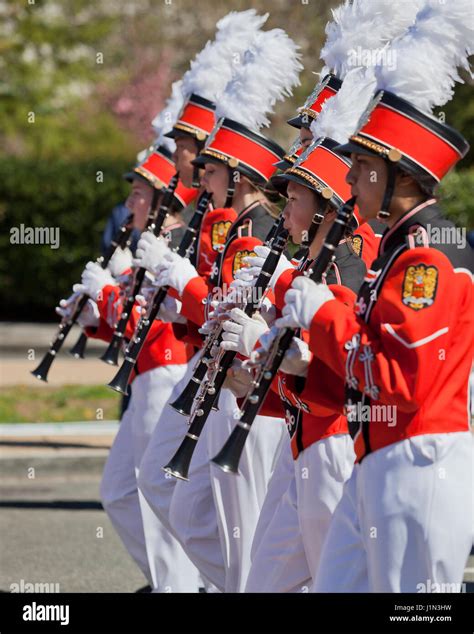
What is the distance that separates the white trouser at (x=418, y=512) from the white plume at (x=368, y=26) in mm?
1627

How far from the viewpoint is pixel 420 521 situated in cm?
362

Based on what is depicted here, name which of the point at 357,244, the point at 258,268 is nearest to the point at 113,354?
the point at 357,244

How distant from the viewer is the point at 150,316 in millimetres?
5789

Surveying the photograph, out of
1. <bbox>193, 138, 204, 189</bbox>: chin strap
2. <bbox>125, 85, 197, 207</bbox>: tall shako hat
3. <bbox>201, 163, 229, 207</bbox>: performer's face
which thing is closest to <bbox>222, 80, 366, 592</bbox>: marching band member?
<bbox>201, 163, 229, 207</bbox>: performer's face

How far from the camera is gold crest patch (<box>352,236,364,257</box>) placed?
489cm

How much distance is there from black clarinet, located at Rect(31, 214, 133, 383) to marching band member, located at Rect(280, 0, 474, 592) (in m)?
3.09

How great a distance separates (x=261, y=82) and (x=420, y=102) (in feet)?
6.55

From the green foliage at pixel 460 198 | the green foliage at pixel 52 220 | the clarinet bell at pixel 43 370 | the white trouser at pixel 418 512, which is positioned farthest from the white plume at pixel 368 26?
the green foliage at pixel 52 220

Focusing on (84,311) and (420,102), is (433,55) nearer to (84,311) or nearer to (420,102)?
(420,102)

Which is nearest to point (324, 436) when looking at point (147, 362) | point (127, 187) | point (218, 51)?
point (147, 362)

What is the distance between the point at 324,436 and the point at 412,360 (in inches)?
39.7

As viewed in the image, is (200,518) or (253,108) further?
(253,108)
